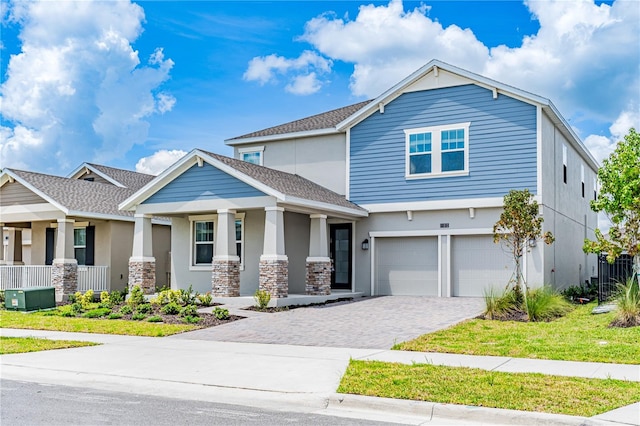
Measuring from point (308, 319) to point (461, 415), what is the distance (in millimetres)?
9501

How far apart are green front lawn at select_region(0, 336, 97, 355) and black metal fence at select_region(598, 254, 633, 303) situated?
14.1m

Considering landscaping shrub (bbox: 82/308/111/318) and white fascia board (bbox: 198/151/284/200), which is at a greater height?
white fascia board (bbox: 198/151/284/200)

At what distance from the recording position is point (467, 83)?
2184 cm

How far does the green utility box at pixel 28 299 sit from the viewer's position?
20703 mm

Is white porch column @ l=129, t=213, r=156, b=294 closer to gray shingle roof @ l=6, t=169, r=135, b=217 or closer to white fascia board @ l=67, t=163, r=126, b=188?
gray shingle roof @ l=6, t=169, r=135, b=217

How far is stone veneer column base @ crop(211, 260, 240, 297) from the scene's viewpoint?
20.2m

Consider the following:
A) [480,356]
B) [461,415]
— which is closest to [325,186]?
[480,356]

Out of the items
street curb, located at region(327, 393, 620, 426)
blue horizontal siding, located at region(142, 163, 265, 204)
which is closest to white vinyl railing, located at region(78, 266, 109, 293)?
blue horizontal siding, located at region(142, 163, 265, 204)

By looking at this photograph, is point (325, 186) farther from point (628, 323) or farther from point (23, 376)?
point (23, 376)

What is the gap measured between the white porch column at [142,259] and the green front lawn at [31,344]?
7.76 meters

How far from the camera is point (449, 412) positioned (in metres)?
7.82

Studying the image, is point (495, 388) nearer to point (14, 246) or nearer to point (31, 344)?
point (31, 344)

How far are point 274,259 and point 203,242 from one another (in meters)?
5.59

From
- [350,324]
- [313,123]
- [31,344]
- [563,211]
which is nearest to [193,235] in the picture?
[313,123]
